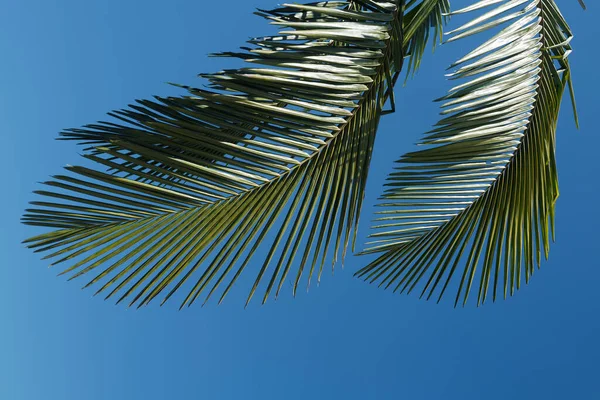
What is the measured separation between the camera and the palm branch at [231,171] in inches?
44.3

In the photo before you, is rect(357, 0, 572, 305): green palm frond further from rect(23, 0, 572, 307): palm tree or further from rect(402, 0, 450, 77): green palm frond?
rect(402, 0, 450, 77): green palm frond

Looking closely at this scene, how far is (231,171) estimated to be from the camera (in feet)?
4.00

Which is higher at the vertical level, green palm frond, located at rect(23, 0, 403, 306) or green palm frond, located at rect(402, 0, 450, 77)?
green palm frond, located at rect(402, 0, 450, 77)

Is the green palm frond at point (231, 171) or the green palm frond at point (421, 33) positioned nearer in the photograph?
the green palm frond at point (231, 171)

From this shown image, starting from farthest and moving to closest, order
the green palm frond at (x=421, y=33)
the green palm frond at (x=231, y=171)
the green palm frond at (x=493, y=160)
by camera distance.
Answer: the green palm frond at (x=421, y=33) → the green palm frond at (x=493, y=160) → the green palm frond at (x=231, y=171)

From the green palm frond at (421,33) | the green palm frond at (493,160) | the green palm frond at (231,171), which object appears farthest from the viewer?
the green palm frond at (421,33)

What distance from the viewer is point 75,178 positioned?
3.63 feet

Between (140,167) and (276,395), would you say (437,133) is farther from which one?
(276,395)

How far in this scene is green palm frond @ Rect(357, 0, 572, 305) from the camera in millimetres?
1706

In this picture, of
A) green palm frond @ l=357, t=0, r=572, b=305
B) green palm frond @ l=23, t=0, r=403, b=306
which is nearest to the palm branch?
green palm frond @ l=23, t=0, r=403, b=306

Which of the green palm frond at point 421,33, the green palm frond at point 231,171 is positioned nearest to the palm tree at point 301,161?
the green palm frond at point 231,171

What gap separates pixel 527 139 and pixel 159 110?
98 centimetres

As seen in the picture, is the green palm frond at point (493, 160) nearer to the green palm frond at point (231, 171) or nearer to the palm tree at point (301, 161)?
the palm tree at point (301, 161)

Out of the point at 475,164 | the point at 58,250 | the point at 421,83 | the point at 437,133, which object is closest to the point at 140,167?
the point at 58,250
